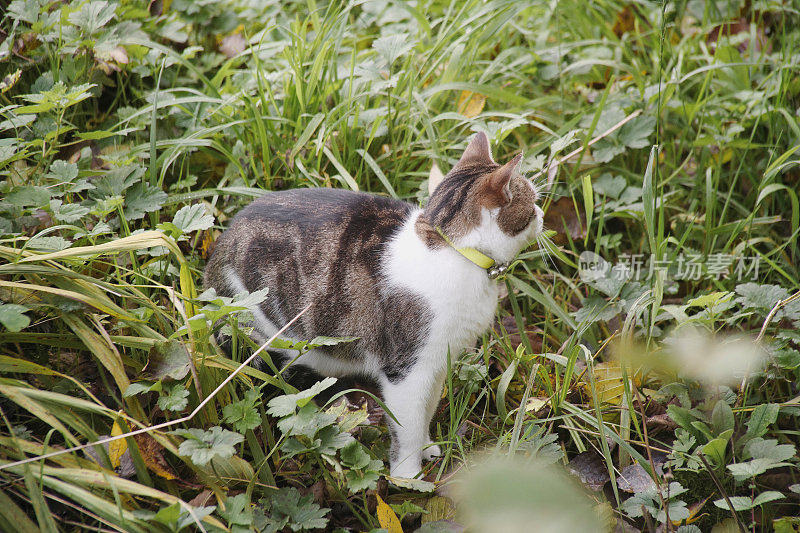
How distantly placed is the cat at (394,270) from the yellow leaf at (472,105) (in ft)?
2.70

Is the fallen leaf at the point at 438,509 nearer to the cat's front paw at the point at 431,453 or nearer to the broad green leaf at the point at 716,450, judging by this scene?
the cat's front paw at the point at 431,453

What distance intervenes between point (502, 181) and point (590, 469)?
93cm

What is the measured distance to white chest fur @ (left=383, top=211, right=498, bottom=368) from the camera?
1915 millimetres

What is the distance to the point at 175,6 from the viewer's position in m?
3.22

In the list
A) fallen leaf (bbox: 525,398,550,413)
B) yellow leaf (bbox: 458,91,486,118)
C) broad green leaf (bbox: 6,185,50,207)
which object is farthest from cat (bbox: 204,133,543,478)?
yellow leaf (bbox: 458,91,486,118)

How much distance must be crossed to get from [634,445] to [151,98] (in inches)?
88.4

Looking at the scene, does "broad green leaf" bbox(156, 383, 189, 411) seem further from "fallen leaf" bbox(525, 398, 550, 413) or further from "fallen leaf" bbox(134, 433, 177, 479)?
"fallen leaf" bbox(525, 398, 550, 413)

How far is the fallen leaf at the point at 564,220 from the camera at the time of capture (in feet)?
8.84

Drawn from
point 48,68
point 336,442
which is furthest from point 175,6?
point 336,442

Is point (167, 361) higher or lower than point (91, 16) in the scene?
lower

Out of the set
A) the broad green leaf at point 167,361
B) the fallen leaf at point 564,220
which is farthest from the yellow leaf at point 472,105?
the broad green leaf at point 167,361

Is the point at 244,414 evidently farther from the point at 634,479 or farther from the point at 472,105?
the point at 472,105

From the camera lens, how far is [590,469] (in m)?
1.99

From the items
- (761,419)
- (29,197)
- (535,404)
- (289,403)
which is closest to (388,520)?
(289,403)
